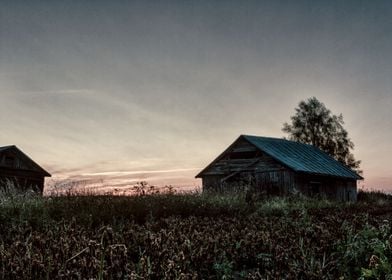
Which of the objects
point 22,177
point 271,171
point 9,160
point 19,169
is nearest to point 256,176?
point 271,171

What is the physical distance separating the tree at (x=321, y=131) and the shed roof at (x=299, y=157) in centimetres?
936

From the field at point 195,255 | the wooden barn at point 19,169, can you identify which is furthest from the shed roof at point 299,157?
the field at point 195,255

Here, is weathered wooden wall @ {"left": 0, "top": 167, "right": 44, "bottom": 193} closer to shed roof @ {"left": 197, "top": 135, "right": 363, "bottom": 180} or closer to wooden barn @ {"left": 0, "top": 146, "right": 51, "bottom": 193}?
wooden barn @ {"left": 0, "top": 146, "right": 51, "bottom": 193}

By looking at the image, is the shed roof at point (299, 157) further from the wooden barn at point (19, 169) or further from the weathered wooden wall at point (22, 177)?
the wooden barn at point (19, 169)

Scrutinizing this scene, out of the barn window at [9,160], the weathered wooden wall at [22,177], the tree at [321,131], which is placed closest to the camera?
the weathered wooden wall at [22,177]

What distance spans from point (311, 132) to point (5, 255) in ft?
145

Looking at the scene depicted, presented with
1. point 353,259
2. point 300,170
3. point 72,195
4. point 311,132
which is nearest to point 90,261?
point 353,259

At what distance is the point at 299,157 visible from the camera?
29.5m

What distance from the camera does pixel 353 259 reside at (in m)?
3.99

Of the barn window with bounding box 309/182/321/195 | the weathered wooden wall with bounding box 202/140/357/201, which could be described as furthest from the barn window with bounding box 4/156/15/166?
the barn window with bounding box 309/182/321/195

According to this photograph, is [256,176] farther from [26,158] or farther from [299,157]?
[26,158]

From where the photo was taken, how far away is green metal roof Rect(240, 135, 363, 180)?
2658 centimetres

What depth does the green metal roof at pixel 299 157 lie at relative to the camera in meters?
26.6

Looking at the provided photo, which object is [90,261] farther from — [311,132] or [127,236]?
[311,132]
